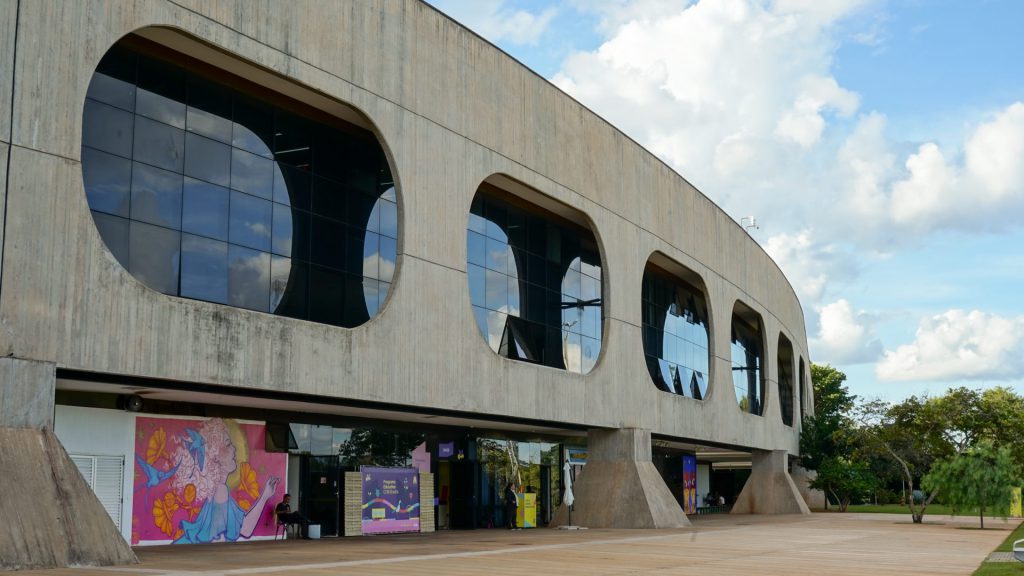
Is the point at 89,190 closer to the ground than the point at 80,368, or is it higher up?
higher up

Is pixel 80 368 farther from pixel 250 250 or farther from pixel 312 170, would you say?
pixel 312 170

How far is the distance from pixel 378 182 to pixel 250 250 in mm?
4666

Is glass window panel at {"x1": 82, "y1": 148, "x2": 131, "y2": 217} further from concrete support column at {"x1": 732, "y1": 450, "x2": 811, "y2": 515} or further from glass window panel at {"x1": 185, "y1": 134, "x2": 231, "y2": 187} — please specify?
concrete support column at {"x1": 732, "y1": 450, "x2": 811, "y2": 515}

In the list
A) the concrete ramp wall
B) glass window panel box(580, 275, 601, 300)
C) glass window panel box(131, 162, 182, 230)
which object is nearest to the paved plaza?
the concrete ramp wall

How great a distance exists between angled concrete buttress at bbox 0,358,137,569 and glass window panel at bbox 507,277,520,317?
15473 mm

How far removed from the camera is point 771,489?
53031 millimetres

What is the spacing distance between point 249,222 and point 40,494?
8.23 meters

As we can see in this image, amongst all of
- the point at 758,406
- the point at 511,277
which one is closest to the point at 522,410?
the point at 511,277

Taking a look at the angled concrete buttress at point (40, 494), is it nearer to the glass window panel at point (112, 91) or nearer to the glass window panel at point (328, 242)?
the glass window panel at point (112, 91)

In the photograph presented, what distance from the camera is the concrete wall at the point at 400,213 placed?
1664 centimetres

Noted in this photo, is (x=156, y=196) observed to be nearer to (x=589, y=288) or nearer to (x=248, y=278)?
(x=248, y=278)

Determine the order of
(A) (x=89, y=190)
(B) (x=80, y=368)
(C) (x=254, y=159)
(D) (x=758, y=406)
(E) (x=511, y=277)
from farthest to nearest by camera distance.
→ (D) (x=758, y=406) → (E) (x=511, y=277) → (C) (x=254, y=159) → (A) (x=89, y=190) → (B) (x=80, y=368)

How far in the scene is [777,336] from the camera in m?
54.3

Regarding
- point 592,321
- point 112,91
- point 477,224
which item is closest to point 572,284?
point 592,321
